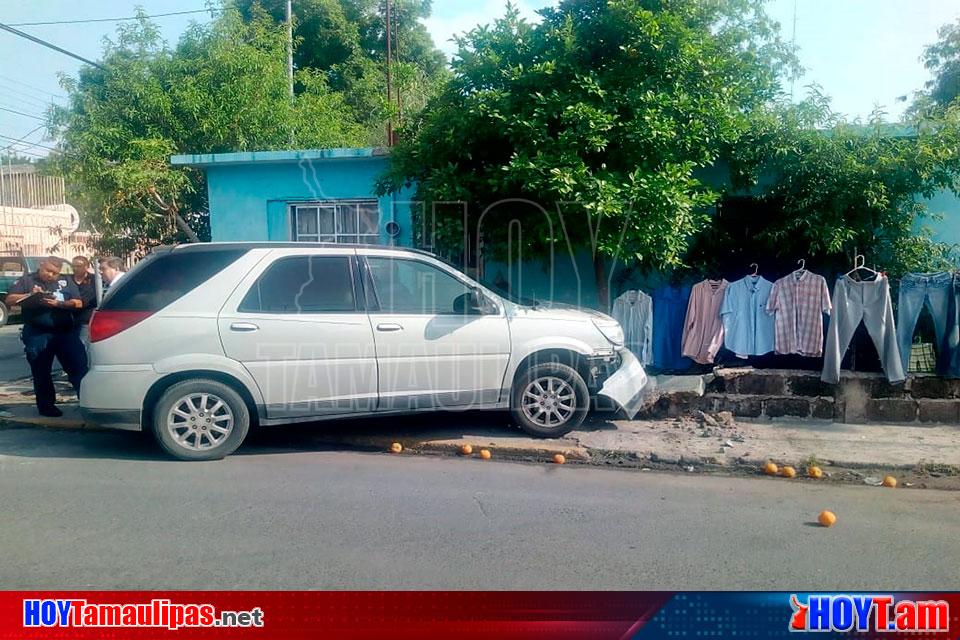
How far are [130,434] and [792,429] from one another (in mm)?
6639

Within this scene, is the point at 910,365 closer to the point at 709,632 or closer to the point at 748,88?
the point at 748,88

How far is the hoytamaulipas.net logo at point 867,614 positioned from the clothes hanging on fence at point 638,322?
16.1 feet

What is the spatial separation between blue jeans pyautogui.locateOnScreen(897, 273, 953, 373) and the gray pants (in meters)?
0.16

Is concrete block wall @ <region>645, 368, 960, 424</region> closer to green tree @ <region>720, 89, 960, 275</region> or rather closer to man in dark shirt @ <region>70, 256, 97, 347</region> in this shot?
green tree @ <region>720, 89, 960, 275</region>

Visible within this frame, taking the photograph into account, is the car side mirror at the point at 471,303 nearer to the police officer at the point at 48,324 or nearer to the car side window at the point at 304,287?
the car side window at the point at 304,287

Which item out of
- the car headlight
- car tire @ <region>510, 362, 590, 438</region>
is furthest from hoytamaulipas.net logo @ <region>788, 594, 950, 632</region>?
the car headlight

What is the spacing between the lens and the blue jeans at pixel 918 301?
7414mm

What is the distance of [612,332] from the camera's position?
22.9 ft

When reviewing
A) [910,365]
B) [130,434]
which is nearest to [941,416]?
[910,365]

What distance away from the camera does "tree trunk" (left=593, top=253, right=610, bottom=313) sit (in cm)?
866

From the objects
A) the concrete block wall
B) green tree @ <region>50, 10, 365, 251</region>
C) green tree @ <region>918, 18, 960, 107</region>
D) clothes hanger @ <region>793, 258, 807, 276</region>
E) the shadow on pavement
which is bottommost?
the shadow on pavement

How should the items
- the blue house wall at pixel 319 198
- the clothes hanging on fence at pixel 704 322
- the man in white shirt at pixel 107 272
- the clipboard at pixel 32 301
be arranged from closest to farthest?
the clipboard at pixel 32 301
the clothes hanging on fence at pixel 704 322
the man in white shirt at pixel 107 272
the blue house wall at pixel 319 198

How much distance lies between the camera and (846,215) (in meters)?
7.78

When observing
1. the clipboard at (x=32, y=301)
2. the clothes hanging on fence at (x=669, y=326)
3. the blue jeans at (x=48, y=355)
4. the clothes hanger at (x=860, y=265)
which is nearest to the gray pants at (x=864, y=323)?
the clothes hanger at (x=860, y=265)
